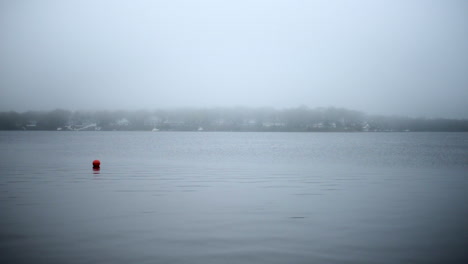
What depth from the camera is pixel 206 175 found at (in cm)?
2312

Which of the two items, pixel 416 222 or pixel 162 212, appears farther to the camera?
pixel 162 212

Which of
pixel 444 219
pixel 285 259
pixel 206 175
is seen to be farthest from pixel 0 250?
pixel 206 175

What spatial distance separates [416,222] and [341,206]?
2.66 m

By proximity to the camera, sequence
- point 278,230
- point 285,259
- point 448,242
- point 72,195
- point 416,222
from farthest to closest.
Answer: point 72,195 < point 416,222 < point 278,230 < point 448,242 < point 285,259

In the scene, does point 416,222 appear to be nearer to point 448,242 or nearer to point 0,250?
point 448,242

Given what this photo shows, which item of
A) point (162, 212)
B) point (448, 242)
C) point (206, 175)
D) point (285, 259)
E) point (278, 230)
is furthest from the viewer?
point (206, 175)

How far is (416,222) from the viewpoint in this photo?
1063 cm

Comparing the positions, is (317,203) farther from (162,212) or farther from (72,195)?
(72,195)

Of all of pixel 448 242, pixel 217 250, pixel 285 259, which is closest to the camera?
pixel 285 259

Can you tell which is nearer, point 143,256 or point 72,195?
point 143,256

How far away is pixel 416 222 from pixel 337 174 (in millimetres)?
13219

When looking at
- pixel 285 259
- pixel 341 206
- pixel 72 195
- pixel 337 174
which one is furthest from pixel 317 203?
pixel 337 174

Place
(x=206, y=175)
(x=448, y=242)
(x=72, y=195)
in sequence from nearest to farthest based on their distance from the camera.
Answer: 1. (x=448, y=242)
2. (x=72, y=195)
3. (x=206, y=175)

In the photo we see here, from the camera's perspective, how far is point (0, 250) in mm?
7773
